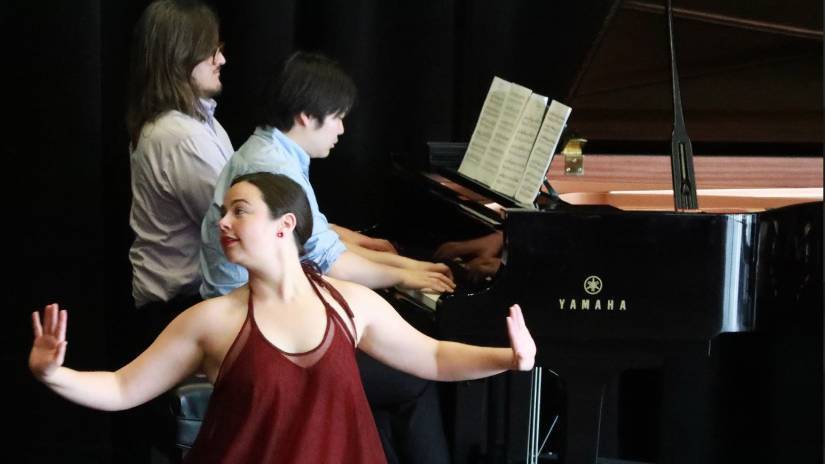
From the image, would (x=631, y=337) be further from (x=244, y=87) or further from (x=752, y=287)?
(x=244, y=87)

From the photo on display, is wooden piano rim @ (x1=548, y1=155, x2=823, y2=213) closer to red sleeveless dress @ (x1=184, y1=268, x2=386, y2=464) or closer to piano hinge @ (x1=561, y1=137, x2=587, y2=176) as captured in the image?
piano hinge @ (x1=561, y1=137, x2=587, y2=176)

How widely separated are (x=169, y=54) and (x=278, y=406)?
4.62 ft

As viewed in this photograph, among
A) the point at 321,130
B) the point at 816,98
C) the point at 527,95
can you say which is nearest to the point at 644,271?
the point at 527,95


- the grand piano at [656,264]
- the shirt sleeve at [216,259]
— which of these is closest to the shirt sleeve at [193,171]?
the shirt sleeve at [216,259]

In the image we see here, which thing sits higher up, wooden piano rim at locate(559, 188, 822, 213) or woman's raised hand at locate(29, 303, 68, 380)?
wooden piano rim at locate(559, 188, 822, 213)

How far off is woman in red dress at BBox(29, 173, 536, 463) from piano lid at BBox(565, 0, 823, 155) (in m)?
1.53

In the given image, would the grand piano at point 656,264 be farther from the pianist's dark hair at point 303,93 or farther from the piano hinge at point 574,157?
the pianist's dark hair at point 303,93

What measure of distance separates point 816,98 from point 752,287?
109cm

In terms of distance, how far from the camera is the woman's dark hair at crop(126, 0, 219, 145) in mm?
3176

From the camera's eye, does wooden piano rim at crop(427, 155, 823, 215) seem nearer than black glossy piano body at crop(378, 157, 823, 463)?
No

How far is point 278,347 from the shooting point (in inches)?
81.4

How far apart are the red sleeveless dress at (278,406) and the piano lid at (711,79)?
1.63m

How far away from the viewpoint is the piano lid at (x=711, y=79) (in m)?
3.45

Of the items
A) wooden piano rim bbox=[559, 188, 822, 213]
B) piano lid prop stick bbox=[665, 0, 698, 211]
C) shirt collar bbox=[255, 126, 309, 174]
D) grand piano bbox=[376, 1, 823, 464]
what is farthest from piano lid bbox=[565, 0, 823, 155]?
shirt collar bbox=[255, 126, 309, 174]
